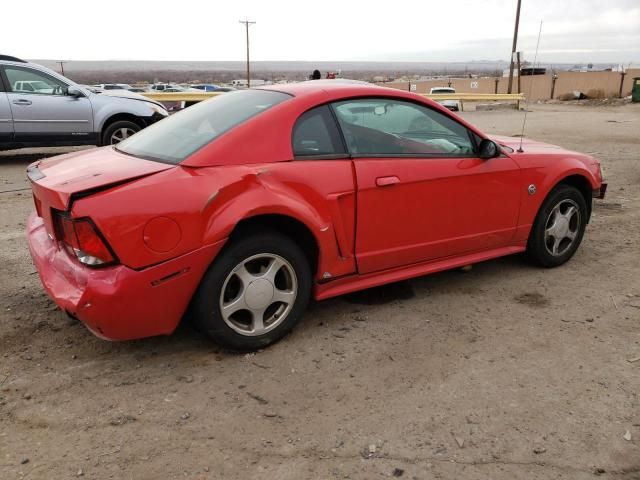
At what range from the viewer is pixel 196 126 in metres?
3.60

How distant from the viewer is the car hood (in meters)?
2.86

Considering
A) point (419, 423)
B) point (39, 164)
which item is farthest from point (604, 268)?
point (39, 164)

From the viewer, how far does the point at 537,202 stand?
4441 mm

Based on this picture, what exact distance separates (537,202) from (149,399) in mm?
3175

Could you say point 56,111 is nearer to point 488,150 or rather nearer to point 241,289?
Result: point 241,289

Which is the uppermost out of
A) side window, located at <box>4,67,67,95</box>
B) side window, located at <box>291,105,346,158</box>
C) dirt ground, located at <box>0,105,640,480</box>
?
side window, located at <box>4,67,67,95</box>

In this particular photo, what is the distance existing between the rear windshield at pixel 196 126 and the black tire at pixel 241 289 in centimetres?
61

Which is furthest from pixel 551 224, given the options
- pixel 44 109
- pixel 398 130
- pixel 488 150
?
pixel 44 109

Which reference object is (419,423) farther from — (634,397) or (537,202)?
(537,202)

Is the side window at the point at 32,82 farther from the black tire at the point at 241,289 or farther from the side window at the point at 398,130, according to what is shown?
the black tire at the point at 241,289

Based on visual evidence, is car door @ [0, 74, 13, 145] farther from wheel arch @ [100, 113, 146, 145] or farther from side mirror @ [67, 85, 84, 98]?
wheel arch @ [100, 113, 146, 145]

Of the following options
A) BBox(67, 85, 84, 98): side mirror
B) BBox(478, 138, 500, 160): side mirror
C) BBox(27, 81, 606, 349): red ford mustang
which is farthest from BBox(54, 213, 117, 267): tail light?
BBox(67, 85, 84, 98): side mirror

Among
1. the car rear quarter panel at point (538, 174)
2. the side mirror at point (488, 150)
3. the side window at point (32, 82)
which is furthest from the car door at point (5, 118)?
the car rear quarter panel at point (538, 174)

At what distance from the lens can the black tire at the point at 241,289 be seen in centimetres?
304
